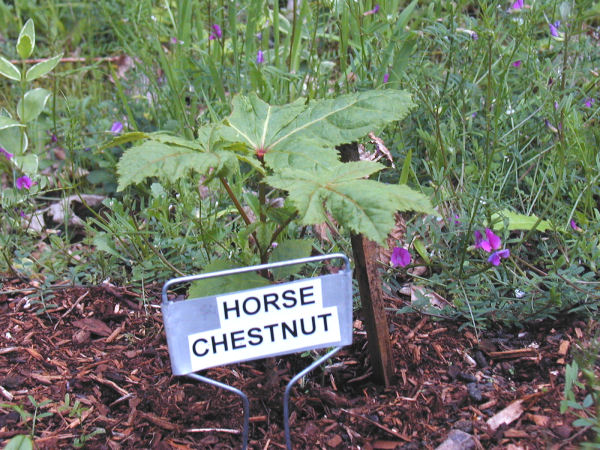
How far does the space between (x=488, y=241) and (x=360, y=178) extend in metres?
0.48

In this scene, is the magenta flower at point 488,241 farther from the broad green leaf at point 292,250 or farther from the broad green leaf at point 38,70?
the broad green leaf at point 38,70

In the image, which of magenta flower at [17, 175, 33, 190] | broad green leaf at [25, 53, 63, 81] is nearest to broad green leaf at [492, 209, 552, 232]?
magenta flower at [17, 175, 33, 190]

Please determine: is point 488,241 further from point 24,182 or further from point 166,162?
point 24,182

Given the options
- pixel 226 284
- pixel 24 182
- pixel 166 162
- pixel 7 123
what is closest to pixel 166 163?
pixel 166 162

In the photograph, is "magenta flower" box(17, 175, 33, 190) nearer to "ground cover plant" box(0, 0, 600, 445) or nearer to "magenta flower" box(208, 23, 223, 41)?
"ground cover plant" box(0, 0, 600, 445)

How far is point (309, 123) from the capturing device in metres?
1.59

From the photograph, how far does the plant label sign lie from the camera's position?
Result: 1349 mm

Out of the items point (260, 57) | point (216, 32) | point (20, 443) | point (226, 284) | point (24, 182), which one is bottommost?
point (20, 443)

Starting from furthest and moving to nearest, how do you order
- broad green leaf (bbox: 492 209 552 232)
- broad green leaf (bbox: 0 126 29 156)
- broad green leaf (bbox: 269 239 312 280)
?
broad green leaf (bbox: 0 126 29 156), broad green leaf (bbox: 492 209 552 232), broad green leaf (bbox: 269 239 312 280)

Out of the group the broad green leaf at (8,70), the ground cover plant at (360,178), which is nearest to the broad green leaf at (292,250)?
the ground cover plant at (360,178)

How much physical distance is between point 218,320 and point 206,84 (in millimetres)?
1882

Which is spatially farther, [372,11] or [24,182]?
[372,11]

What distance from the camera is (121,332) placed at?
6.50ft

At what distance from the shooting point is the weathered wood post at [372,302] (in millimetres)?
1534
